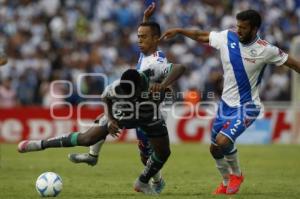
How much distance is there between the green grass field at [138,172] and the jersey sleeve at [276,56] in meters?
1.98

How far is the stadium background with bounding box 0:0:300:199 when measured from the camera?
2323 centimetres

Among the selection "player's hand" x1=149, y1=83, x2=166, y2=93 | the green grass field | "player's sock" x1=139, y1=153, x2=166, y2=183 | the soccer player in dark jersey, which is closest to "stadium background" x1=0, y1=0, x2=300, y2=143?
the green grass field

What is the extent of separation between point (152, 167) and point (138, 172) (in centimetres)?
412

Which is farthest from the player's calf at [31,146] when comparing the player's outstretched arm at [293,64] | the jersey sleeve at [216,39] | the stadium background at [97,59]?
the stadium background at [97,59]

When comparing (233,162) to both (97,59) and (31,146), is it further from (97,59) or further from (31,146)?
(97,59)

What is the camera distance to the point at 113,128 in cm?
1102

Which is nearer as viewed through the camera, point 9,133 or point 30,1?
point 9,133

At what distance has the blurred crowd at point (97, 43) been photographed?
25922 millimetres

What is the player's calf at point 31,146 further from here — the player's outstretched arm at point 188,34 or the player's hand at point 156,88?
the player's outstretched arm at point 188,34

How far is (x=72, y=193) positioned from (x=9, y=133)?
45.5ft

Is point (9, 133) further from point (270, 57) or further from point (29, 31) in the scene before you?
point (270, 57)

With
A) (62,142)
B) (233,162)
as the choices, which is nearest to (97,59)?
(233,162)

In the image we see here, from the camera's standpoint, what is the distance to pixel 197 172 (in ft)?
51.9

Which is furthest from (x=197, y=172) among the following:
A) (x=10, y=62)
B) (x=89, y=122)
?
(x=10, y=62)
